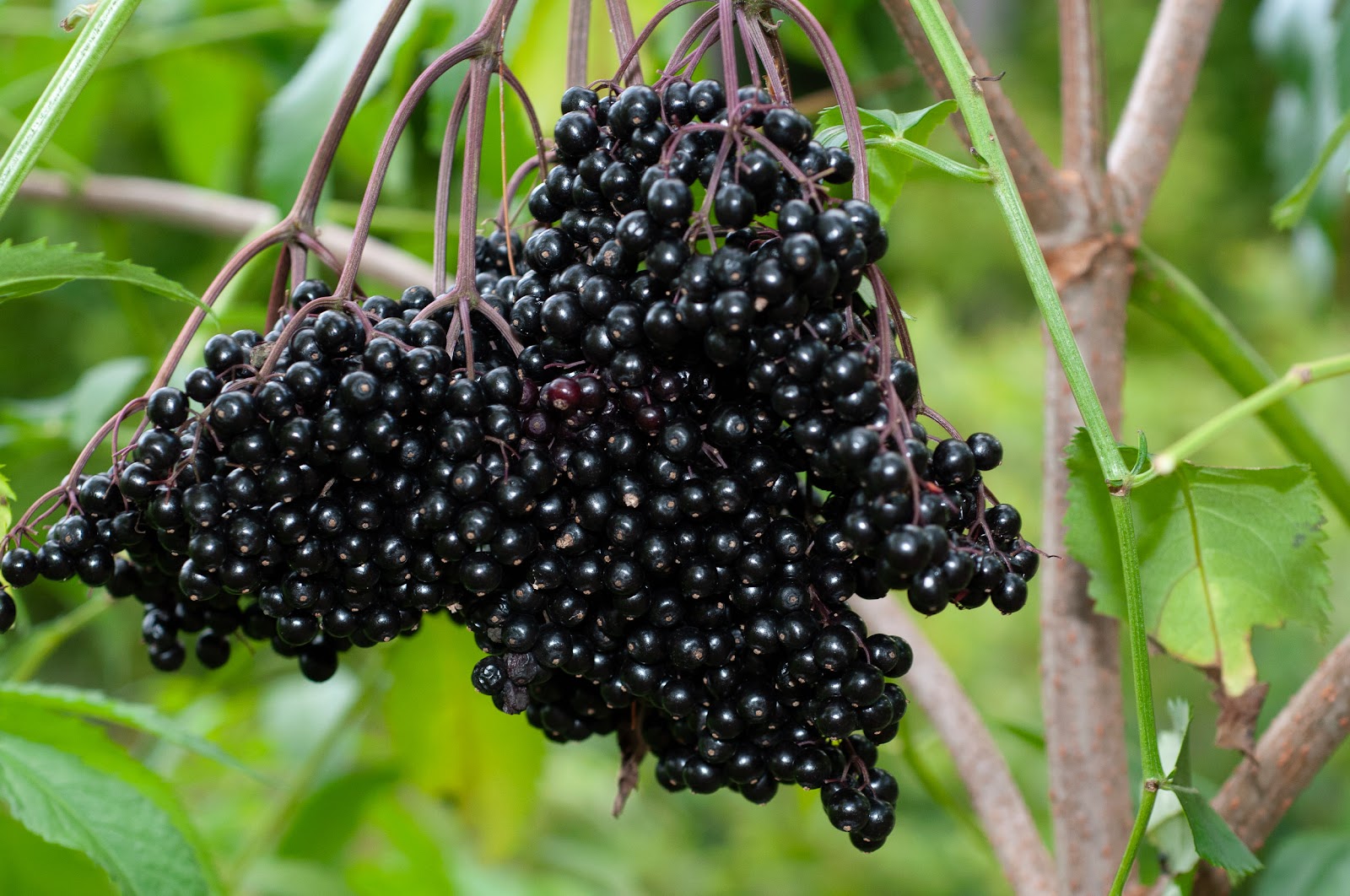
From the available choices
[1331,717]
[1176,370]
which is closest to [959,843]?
[1176,370]

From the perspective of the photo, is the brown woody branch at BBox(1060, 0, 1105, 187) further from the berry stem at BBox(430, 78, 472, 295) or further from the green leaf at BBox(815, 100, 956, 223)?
the berry stem at BBox(430, 78, 472, 295)

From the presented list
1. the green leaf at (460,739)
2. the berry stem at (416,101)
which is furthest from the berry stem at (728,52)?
the green leaf at (460,739)

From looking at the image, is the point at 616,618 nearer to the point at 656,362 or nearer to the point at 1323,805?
the point at 656,362

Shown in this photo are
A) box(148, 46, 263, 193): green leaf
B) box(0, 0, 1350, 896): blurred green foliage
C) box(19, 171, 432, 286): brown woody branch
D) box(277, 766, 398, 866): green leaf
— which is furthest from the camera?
box(148, 46, 263, 193): green leaf

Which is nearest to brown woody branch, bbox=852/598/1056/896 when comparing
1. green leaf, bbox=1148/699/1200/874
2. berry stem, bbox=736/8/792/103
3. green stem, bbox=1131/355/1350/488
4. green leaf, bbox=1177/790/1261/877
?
green leaf, bbox=1148/699/1200/874

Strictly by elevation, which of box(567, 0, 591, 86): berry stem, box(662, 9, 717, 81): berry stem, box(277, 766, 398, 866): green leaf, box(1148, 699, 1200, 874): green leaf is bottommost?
box(277, 766, 398, 866): green leaf

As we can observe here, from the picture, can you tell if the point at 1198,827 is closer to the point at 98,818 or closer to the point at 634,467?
the point at 634,467

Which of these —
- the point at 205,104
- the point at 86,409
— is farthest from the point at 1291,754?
the point at 205,104
